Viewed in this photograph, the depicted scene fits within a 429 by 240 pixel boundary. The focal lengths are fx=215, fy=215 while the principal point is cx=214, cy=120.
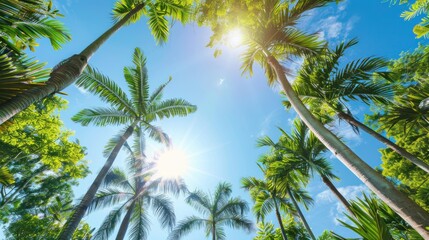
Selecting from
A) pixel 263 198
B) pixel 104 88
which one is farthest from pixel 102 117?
pixel 263 198

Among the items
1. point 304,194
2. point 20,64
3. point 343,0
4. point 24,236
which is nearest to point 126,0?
point 20,64

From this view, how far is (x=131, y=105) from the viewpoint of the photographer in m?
11.6

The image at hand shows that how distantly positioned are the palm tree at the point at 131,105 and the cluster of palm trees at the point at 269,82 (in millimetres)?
48

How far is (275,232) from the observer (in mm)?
16125

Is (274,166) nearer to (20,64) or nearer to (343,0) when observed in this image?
(343,0)

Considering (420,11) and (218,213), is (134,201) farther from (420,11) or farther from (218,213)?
(420,11)

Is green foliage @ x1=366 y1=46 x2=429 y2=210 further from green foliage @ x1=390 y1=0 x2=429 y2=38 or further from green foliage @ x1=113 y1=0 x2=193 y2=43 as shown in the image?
green foliage @ x1=113 y1=0 x2=193 y2=43

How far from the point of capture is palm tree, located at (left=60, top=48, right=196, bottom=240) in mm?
10391

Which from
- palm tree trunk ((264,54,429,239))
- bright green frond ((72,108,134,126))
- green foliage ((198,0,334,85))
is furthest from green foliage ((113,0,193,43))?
bright green frond ((72,108,134,126))

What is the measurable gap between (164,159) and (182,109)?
3.57m

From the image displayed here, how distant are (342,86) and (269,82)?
236 centimetres

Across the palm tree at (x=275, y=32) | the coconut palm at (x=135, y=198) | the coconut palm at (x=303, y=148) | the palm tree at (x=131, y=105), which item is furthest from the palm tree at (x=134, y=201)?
the palm tree at (x=275, y=32)

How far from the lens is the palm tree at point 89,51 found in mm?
1887

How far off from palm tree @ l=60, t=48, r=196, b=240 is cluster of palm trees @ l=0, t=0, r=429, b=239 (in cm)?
5
